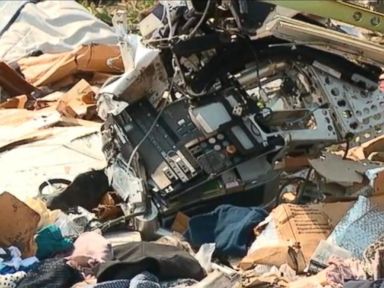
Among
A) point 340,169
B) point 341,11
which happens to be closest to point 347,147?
point 340,169

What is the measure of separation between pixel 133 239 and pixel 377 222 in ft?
4.37

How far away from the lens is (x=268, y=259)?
5.34 m

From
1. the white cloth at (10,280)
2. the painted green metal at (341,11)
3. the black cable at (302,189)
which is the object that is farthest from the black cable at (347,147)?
the white cloth at (10,280)

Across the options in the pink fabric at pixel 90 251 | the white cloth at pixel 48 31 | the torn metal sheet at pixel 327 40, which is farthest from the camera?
the white cloth at pixel 48 31

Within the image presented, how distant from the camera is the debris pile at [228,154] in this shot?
5535mm

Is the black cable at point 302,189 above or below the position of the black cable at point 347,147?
below

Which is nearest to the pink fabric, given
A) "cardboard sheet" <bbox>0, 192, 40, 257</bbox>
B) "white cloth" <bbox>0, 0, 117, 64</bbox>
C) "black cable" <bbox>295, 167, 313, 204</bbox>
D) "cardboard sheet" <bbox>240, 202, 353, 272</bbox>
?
"cardboard sheet" <bbox>0, 192, 40, 257</bbox>

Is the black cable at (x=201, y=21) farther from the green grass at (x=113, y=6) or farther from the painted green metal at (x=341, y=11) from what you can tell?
the green grass at (x=113, y=6)

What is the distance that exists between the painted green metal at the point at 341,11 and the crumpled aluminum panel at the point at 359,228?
93 cm

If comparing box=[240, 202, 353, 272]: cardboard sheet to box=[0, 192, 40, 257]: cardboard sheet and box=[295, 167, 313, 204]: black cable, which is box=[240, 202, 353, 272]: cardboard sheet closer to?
box=[295, 167, 313, 204]: black cable

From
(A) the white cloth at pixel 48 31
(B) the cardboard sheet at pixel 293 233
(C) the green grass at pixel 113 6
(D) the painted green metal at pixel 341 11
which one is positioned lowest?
(C) the green grass at pixel 113 6

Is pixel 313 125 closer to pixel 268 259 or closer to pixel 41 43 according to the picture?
pixel 268 259

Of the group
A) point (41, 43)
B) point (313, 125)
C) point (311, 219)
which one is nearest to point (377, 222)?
point (311, 219)

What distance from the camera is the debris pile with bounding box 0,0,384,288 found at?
5535 millimetres
